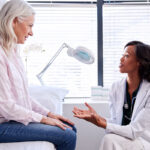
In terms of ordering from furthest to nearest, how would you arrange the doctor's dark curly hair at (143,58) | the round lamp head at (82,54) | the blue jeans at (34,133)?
the round lamp head at (82,54)
the doctor's dark curly hair at (143,58)
the blue jeans at (34,133)

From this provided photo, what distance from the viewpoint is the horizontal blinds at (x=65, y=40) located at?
8.00 feet

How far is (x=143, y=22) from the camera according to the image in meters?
2.45

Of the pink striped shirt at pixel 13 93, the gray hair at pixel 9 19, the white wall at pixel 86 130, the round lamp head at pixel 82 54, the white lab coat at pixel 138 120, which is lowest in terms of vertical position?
the white wall at pixel 86 130

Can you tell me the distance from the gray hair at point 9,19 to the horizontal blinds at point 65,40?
3.65 feet

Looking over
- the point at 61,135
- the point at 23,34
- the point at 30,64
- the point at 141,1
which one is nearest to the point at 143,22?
the point at 141,1

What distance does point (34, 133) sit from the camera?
3.72ft

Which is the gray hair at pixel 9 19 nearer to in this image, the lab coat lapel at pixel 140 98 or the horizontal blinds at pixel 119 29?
the lab coat lapel at pixel 140 98

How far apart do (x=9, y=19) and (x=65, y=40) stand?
4.03ft

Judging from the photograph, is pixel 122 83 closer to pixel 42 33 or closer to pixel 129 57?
pixel 129 57

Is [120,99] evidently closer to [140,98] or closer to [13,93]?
[140,98]

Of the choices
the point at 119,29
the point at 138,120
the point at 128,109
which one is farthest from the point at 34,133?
the point at 119,29

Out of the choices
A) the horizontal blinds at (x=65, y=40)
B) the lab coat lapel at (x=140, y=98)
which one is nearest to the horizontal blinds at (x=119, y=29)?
the horizontal blinds at (x=65, y=40)

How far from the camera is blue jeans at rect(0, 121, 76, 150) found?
1.12 metres

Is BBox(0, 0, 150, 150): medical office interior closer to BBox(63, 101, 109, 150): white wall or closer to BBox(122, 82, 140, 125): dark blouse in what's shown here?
BBox(63, 101, 109, 150): white wall
